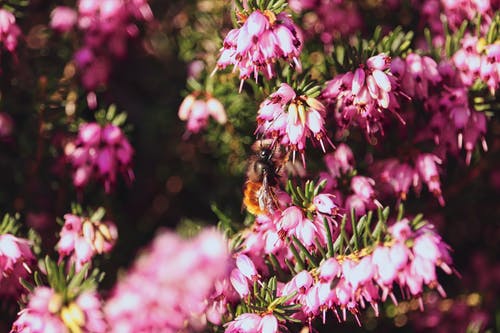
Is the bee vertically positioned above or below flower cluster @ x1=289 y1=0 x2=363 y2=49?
below

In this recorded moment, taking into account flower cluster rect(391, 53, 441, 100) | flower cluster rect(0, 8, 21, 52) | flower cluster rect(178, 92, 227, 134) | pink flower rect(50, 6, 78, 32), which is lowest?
flower cluster rect(391, 53, 441, 100)

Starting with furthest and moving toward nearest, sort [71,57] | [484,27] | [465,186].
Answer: [71,57] < [465,186] < [484,27]

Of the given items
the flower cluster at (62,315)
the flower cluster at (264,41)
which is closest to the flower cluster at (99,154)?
the flower cluster at (264,41)

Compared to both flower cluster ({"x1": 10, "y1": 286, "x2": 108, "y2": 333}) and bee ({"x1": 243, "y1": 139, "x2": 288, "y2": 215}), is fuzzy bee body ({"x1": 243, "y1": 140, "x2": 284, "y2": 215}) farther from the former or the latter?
flower cluster ({"x1": 10, "y1": 286, "x2": 108, "y2": 333})

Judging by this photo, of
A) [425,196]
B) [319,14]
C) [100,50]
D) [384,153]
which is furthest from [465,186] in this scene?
[100,50]

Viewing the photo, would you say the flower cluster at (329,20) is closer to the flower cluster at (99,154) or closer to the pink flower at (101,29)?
the pink flower at (101,29)

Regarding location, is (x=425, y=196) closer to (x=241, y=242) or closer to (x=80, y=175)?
(x=241, y=242)

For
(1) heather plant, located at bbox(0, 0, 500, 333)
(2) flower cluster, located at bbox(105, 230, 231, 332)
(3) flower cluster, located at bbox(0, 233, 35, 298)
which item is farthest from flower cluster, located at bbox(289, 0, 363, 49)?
(2) flower cluster, located at bbox(105, 230, 231, 332)

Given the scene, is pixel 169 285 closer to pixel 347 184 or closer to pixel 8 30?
pixel 347 184
